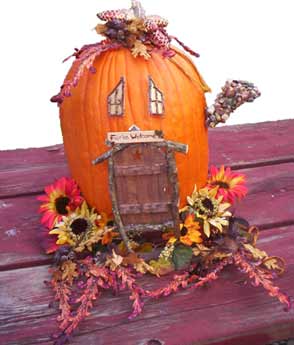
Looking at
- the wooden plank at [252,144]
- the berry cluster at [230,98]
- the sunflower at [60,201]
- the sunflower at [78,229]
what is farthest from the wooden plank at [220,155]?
the berry cluster at [230,98]

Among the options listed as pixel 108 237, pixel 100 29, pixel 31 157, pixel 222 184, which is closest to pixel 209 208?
pixel 222 184

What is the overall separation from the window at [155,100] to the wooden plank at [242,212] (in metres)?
0.38

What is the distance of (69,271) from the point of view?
3.57 feet

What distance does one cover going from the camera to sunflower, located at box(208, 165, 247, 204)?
1.28 metres

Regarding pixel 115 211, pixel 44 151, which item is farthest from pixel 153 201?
pixel 44 151

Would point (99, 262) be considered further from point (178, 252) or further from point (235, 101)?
point (235, 101)

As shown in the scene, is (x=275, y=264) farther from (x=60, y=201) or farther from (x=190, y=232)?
(x=60, y=201)

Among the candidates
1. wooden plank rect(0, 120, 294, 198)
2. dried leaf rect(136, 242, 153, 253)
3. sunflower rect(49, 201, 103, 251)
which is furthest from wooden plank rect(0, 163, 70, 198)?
dried leaf rect(136, 242, 153, 253)

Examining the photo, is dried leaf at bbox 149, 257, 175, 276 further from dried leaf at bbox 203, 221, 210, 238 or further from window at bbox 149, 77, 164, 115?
window at bbox 149, 77, 164, 115

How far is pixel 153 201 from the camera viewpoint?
44.3 inches

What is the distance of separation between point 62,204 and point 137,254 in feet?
0.74

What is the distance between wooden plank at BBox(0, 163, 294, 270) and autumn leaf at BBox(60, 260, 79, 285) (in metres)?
0.09

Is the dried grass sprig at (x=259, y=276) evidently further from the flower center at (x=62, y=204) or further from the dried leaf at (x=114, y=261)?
the flower center at (x=62, y=204)

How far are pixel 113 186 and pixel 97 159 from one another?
0.06 metres
